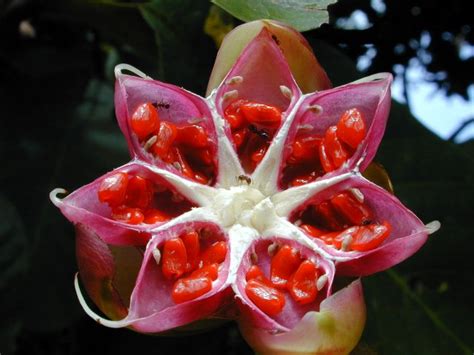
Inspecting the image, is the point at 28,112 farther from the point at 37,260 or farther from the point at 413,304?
the point at 413,304

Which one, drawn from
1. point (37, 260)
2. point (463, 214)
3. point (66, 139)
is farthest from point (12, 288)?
point (463, 214)

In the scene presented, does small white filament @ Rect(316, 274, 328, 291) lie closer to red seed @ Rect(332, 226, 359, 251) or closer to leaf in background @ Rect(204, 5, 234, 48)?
red seed @ Rect(332, 226, 359, 251)

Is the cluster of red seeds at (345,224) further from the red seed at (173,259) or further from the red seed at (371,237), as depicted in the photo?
the red seed at (173,259)

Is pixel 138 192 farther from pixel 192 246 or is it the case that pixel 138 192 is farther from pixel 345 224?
pixel 345 224

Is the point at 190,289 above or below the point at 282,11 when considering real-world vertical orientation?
below

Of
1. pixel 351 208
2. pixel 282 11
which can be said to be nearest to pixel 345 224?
pixel 351 208
